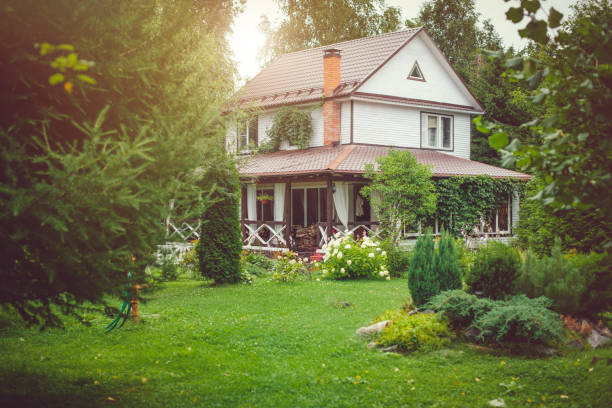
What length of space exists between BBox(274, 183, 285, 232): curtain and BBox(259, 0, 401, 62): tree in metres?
19.5

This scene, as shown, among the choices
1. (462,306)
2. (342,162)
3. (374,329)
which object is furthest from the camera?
(342,162)

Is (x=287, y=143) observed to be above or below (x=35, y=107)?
above

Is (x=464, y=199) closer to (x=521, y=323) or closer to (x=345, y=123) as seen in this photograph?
(x=345, y=123)

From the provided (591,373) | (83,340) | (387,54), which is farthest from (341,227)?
(591,373)

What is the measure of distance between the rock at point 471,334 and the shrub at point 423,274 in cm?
110

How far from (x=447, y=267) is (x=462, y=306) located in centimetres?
119

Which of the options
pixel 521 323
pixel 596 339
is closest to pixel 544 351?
pixel 521 323

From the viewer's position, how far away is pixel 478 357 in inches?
263

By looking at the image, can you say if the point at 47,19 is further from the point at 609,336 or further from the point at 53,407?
the point at 609,336

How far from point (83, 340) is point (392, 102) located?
56.1 feet

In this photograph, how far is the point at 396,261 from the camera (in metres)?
15.6

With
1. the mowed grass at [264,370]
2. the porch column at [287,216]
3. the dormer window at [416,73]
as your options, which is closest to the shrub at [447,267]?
the mowed grass at [264,370]

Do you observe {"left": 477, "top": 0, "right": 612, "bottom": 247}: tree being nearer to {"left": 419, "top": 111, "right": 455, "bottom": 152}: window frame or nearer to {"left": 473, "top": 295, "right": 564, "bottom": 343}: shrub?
{"left": 473, "top": 295, "right": 564, "bottom": 343}: shrub

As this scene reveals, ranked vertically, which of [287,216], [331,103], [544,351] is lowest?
[544,351]
